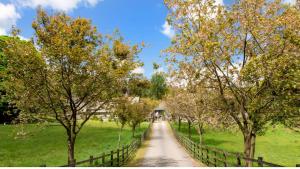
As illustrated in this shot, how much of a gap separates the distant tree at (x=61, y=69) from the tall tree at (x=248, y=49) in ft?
12.1

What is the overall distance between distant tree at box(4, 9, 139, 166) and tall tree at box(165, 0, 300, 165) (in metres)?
3.69

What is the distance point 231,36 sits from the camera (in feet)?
54.6

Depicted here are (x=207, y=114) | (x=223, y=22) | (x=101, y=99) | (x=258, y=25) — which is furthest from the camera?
(x=207, y=114)

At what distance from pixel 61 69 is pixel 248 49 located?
9.37 m

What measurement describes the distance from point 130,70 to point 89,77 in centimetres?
293

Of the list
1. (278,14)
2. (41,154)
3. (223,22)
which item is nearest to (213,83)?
(223,22)

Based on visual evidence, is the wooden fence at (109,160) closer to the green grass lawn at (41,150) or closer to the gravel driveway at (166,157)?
the gravel driveway at (166,157)

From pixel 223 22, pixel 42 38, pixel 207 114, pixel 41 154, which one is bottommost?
pixel 41 154

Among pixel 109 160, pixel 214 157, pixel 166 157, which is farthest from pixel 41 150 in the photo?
pixel 214 157

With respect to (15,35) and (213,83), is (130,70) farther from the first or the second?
(15,35)

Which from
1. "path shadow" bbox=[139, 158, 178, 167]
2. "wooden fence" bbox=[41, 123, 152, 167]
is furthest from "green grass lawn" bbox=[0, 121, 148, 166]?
"path shadow" bbox=[139, 158, 178, 167]

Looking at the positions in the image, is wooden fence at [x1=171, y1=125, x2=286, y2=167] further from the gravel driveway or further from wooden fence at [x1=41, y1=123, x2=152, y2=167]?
wooden fence at [x1=41, y1=123, x2=152, y2=167]

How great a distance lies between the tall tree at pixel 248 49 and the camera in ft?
47.2

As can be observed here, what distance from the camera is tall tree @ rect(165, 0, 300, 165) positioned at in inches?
567
